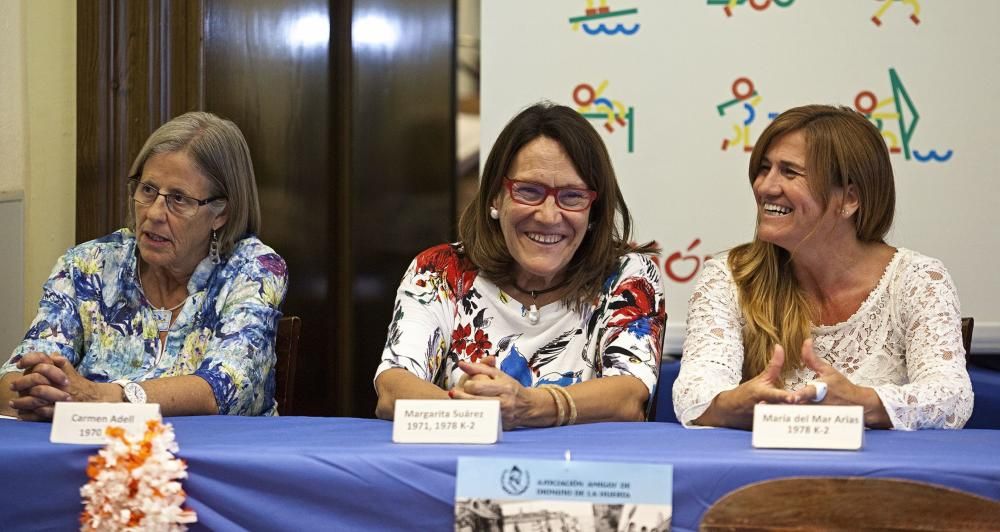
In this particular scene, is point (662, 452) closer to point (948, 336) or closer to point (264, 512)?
point (264, 512)

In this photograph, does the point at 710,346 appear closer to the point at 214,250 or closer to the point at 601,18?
the point at 214,250

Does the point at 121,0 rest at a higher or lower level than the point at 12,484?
higher

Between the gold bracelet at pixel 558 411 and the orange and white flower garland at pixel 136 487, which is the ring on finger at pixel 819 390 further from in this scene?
the orange and white flower garland at pixel 136 487

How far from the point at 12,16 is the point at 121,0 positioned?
284 millimetres

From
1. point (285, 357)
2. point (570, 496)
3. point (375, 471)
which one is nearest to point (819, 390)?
point (570, 496)

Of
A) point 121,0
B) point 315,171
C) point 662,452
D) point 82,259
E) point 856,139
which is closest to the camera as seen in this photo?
point 662,452

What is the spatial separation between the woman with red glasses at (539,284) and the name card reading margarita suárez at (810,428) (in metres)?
0.58

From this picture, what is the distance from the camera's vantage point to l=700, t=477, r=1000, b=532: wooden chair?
44.6 inches

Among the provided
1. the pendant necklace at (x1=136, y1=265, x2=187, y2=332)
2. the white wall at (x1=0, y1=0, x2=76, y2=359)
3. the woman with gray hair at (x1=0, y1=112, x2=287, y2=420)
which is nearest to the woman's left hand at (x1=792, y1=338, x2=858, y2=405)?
the woman with gray hair at (x1=0, y1=112, x2=287, y2=420)

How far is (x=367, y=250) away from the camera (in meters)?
3.65

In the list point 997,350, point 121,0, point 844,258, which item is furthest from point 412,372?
point 997,350

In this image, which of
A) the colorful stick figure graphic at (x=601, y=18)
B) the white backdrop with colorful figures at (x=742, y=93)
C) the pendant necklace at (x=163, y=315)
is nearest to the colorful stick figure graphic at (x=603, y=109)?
the white backdrop with colorful figures at (x=742, y=93)

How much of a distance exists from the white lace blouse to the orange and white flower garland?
3.13 feet

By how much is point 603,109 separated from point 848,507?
7.57 feet
